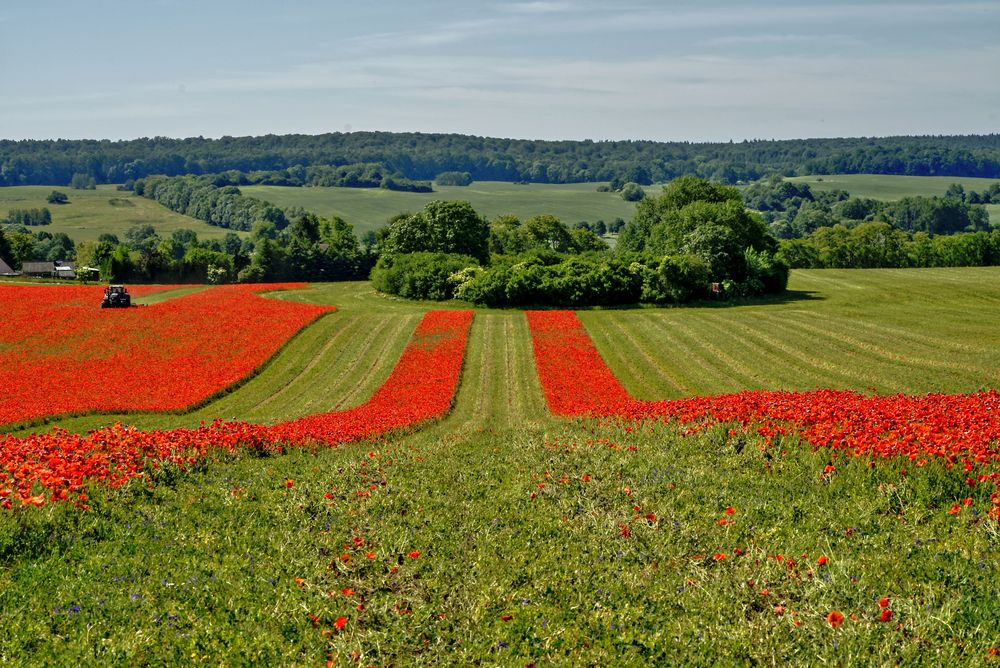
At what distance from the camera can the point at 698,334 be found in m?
59.1

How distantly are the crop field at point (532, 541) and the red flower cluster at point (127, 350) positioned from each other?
20.2 meters

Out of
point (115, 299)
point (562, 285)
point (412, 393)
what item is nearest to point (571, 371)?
point (412, 393)

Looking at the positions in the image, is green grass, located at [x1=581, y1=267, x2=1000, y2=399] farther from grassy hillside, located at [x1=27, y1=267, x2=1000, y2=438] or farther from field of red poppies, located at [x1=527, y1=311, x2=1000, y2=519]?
field of red poppies, located at [x1=527, y1=311, x2=1000, y2=519]

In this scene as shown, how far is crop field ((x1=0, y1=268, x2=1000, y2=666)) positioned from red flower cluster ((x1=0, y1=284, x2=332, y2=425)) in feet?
66.4

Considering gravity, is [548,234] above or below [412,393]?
above

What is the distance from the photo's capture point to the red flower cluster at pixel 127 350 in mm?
40781

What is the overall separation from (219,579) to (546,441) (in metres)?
11.4

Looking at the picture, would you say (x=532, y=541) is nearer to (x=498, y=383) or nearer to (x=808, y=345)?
(x=498, y=383)

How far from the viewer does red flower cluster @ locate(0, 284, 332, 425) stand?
40781 mm

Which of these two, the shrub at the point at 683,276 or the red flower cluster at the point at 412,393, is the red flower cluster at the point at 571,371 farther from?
the shrub at the point at 683,276

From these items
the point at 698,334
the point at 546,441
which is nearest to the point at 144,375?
the point at 546,441

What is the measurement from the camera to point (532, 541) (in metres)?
12.9

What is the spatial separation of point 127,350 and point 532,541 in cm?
4761

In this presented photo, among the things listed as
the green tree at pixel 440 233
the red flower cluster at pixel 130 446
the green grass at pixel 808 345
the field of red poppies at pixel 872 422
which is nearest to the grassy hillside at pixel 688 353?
the green grass at pixel 808 345
